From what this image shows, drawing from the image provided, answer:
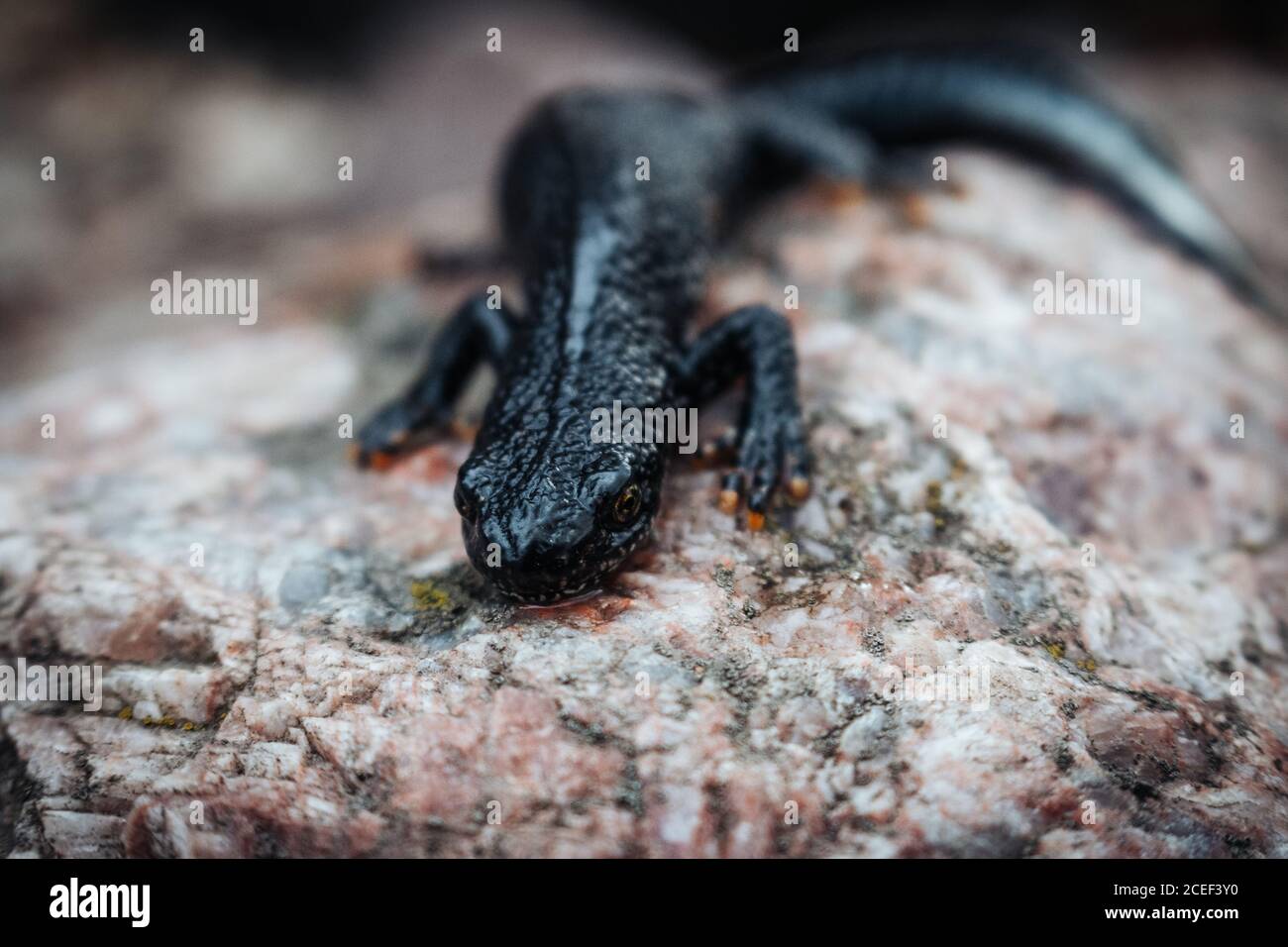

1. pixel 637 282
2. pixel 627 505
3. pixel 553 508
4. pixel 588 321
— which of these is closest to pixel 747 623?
pixel 627 505

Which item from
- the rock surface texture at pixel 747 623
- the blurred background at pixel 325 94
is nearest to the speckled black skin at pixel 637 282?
the rock surface texture at pixel 747 623

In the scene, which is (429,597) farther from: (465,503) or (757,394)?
(757,394)

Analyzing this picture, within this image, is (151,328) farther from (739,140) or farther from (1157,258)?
(1157,258)

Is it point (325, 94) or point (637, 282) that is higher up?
point (325, 94)

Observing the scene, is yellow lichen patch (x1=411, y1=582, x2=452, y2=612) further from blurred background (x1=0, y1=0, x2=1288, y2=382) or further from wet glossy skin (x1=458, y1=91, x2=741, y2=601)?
blurred background (x1=0, y1=0, x2=1288, y2=382)

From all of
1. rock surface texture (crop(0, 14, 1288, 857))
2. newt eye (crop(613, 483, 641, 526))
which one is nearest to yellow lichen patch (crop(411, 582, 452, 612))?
rock surface texture (crop(0, 14, 1288, 857))

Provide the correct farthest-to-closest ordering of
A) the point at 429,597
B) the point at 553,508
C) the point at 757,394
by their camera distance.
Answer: the point at 757,394, the point at 429,597, the point at 553,508

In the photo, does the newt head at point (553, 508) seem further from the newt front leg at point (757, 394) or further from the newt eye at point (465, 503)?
the newt front leg at point (757, 394)
